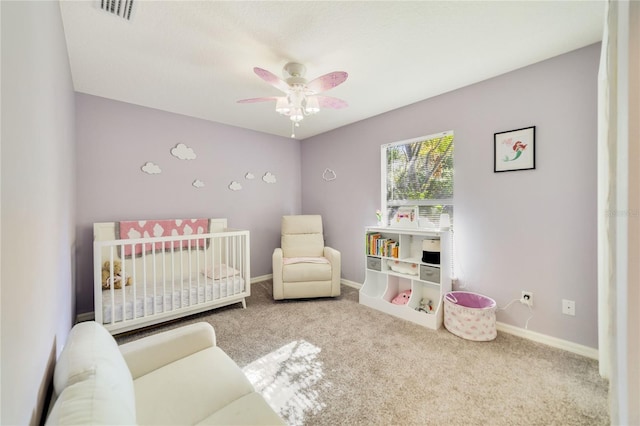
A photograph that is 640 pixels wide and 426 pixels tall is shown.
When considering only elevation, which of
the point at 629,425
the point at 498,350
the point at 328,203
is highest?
the point at 328,203

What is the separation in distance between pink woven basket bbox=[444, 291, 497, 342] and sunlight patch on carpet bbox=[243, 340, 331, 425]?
47.8 inches

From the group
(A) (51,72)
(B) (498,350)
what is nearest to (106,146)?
(A) (51,72)

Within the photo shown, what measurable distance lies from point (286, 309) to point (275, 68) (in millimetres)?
2381

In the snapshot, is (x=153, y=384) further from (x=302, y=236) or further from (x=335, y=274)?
(x=302, y=236)

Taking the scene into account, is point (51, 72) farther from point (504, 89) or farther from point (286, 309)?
point (504, 89)

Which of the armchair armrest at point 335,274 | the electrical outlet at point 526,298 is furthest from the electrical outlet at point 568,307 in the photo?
the armchair armrest at point 335,274

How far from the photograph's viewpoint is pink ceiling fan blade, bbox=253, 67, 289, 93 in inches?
64.4

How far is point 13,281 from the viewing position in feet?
2.12

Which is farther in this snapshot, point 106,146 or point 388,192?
point 388,192

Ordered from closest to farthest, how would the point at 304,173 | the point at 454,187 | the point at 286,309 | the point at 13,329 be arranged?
the point at 13,329 → the point at 454,187 → the point at 286,309 → the point at 304,173

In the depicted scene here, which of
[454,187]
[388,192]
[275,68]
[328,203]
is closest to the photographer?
[275,68]

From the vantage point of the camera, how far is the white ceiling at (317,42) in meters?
1.53

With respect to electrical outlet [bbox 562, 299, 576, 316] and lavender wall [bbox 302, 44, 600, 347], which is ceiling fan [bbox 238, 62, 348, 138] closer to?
lavender wall [bbox 302, 44, 600, 347]

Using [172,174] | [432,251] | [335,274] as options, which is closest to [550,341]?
[432,251]
